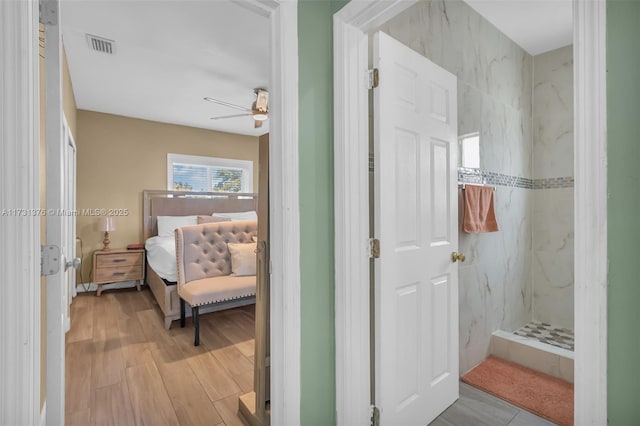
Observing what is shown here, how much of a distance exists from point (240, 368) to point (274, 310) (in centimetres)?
142

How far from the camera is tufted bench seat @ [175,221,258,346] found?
286 centimetres

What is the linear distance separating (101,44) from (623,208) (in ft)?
12.2

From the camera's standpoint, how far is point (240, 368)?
7.88ft

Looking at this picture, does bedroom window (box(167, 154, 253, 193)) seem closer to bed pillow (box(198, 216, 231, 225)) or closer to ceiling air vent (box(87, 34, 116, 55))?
bed pillow (box(198, 216, 231, 225))

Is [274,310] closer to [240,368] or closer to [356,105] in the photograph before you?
[356,105]

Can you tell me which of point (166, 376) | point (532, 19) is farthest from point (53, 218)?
point (532, 19)

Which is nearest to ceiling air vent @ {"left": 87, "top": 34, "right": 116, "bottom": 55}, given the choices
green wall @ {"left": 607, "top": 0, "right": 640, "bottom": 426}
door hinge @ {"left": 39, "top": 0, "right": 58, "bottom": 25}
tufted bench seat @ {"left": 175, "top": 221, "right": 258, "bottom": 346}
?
tufted bench seat @ {"left": 175, "top": 221, "right": 258, "bottom": 346}

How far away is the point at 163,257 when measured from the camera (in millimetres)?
3611

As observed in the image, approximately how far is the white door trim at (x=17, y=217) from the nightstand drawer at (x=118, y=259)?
14.2 ft

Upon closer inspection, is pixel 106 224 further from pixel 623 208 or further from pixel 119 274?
pixel 623 208

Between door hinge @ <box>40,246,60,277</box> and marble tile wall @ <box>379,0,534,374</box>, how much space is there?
1.84 metres

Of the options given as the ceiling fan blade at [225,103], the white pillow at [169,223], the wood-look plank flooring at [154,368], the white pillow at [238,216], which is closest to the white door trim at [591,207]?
the wood-look plank flooring at [154,368]

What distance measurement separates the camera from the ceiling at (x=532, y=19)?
229 centimetres

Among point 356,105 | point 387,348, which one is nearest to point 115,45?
point 356,105
